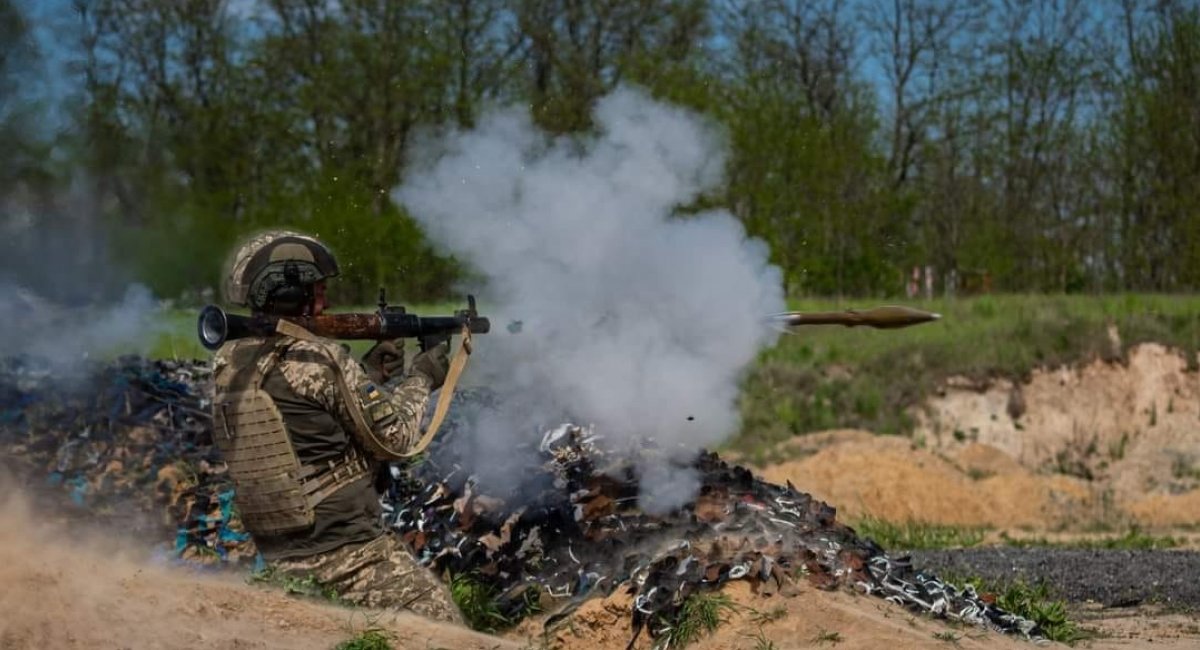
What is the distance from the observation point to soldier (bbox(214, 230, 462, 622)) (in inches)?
258

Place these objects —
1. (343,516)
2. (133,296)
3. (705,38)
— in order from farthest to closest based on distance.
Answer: (705,38) < (133,296) < (343,516)

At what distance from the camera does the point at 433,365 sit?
7273 millimetres

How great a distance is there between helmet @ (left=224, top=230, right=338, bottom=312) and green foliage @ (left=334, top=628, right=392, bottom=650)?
1534mm

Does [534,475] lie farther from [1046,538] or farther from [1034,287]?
[1034,287]

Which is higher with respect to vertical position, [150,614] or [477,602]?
[150,614]

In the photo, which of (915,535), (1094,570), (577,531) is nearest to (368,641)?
(577,531)

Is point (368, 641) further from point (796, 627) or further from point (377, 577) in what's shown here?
point (796, 627)

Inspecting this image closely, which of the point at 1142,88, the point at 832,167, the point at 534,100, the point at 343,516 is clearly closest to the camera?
the point at 343,516

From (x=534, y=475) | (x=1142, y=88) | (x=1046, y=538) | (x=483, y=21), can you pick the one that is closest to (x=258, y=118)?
(x=483, y=21)

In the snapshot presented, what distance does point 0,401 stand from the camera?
1199 centimetres

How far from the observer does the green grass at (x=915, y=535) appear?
1405 centimetres

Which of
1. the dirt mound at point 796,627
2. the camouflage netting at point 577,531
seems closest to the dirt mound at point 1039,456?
the camouflage netting at point 577,531

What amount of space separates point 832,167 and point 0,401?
1696 centimetres

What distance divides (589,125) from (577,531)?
4450 mm
